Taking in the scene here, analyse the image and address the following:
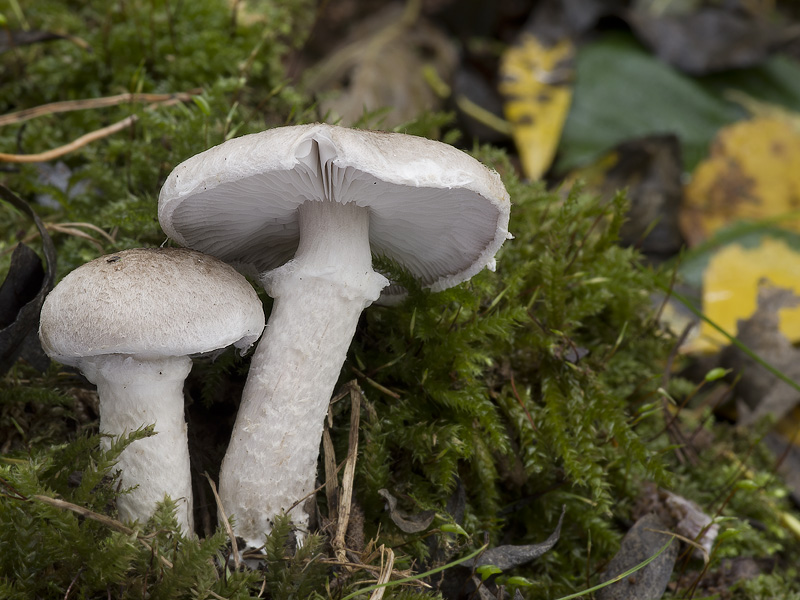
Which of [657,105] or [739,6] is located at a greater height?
[739,6]

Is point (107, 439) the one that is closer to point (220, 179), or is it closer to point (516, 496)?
point (220, 179)

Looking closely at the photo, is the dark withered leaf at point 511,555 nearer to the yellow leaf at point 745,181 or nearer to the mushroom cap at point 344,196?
the mushroom cap at point 344,196

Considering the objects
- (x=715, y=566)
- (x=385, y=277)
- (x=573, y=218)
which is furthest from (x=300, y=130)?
(x=715, y=566)

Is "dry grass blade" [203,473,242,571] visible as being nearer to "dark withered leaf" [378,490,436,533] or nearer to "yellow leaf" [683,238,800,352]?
"dark withered leaf" [378,490,436,533]

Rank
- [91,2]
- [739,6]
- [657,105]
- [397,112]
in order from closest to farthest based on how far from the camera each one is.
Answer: [91,2] < [397,112] < [657,105] < [739,6]

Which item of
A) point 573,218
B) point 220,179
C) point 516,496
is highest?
point 220,179

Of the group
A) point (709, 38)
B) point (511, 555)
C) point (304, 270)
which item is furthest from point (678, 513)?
point (709, 38)

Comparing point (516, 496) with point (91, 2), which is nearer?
point (516, 496)
